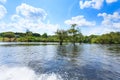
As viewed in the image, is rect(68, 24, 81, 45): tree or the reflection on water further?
rect(68, 24, 81, 45): tree

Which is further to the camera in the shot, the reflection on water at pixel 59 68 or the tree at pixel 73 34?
the tree at pixel 73 34

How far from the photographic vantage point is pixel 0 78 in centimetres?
1370

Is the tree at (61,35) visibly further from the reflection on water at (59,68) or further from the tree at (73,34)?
the reflection on water at (59,68)

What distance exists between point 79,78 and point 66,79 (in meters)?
1.26

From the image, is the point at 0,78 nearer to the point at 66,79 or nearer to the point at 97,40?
the point at 66,79

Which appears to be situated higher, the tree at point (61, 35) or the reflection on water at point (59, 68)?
the tree at point (61, 35)

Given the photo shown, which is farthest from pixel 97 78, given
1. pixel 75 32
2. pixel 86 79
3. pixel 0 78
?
pixel 75 32

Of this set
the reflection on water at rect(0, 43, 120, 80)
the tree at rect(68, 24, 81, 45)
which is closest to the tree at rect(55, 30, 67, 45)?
the tree at rect(68, 24, 81, 45)

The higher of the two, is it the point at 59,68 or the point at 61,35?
the point at 61,35

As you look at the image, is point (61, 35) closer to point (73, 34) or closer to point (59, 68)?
point (73, 34)

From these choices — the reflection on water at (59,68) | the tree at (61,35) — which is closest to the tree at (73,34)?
the tree at (61,35)

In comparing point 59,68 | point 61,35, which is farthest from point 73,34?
point 59,68

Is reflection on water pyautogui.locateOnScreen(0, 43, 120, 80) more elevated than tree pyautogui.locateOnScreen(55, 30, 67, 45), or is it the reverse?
tree pyautogui.locateOnScreen(55, 30, 67, 45)

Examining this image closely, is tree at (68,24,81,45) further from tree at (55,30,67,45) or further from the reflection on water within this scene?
the reflection on water
